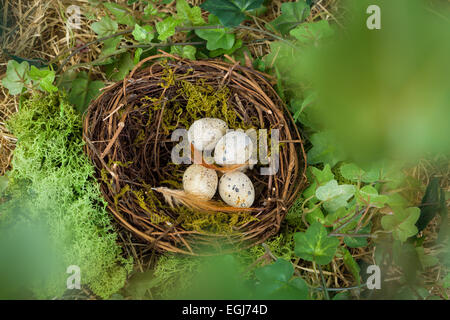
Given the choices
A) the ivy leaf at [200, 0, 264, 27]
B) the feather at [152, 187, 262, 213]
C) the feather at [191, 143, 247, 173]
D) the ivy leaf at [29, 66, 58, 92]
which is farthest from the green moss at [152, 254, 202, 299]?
the ivy leaf at [200, 0, 264, 27]

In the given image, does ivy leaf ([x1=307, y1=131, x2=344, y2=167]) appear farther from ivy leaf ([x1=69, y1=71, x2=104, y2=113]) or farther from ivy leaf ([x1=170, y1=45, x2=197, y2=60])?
ivy leaf ([x1=69, y1=71, x2=104, y2=113])

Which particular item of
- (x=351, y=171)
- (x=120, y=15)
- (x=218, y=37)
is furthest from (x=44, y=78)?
(x=351, y=171)

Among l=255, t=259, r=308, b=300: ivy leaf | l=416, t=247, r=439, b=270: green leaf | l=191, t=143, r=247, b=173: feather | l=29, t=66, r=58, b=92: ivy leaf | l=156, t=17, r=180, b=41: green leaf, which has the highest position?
l=156, t=17, r=180, b=41: green leaf

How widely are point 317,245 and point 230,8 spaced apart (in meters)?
0.84

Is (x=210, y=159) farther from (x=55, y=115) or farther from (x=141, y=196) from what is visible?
(x=55, y=115)

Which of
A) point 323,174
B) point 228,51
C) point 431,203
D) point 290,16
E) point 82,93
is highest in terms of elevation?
point 290,16

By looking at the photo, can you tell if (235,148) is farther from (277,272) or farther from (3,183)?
(3,183)

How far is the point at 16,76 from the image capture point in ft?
4.05

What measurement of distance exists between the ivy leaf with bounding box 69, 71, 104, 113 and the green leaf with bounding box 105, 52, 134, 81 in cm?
7

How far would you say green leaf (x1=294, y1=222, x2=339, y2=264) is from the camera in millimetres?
1048

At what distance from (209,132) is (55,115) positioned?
0.55 meters

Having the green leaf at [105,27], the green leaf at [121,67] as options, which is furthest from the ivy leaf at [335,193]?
the green leaf at [105,27]

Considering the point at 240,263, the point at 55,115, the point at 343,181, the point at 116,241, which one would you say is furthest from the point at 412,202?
the point at 55,115
